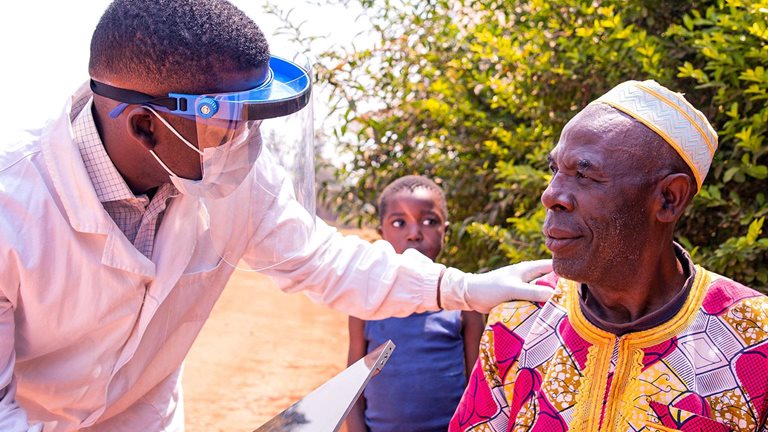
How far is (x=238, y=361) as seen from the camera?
828 centimetres

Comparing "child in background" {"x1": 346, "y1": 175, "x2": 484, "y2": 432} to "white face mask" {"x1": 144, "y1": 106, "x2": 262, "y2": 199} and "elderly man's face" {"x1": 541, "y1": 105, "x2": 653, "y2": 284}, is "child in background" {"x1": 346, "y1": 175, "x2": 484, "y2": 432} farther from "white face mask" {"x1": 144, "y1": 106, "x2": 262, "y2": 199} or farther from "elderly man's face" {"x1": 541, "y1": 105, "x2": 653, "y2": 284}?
"elderly man's face" {"x1": 541, "y1": 105, "x2": 653, "y2": 284}

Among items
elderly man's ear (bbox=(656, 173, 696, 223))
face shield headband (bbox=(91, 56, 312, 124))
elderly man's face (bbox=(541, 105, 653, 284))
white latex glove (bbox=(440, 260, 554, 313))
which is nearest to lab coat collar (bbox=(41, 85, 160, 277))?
face shield headband (bbox=(91, 56, 312, 124))

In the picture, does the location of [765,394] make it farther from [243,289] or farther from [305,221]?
[243,289]

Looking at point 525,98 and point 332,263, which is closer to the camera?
point 332,263

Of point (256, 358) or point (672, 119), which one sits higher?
point (672, 119)

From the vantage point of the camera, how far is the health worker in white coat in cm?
238

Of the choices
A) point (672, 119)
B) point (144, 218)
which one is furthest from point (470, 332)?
point (672, 119)

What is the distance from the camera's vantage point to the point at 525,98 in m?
4.49

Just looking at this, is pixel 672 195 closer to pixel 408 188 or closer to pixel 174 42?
pixel 174 42

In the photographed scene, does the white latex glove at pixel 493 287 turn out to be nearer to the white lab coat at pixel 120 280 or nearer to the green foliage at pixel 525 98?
the white lab coat at pixel 120 280

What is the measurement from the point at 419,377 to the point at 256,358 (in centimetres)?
522

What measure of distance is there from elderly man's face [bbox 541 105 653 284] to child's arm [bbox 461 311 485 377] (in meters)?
1.29

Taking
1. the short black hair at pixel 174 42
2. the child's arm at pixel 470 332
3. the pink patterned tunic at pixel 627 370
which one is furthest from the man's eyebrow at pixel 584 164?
the child's arm at pixel 470 332

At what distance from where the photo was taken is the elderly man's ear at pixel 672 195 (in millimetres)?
2188
